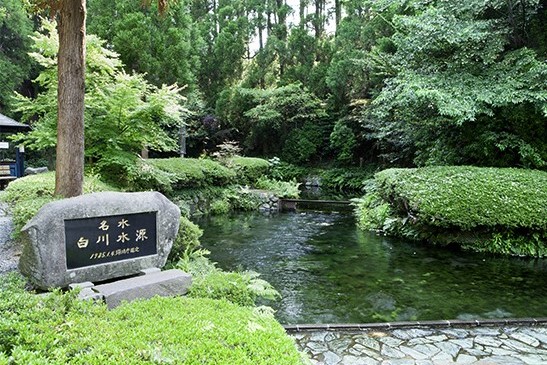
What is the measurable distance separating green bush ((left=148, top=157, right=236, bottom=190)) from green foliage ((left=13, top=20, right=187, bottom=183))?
2174mm

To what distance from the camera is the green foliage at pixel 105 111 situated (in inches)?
293

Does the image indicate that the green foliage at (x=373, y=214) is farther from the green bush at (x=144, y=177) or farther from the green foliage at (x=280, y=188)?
the green bush at (x=144, y=177)

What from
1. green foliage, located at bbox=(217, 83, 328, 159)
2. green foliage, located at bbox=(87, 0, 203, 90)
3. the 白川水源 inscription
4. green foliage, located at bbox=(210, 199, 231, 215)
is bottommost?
green foliage, located at bbox=(210, 199, 231, 215)

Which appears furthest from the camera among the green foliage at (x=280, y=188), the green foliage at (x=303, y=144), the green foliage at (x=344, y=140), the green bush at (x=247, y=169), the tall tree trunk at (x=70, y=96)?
the green foliage at (x=303, y=144)

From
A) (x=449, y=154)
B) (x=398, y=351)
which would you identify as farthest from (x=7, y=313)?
(x=449, y=154)

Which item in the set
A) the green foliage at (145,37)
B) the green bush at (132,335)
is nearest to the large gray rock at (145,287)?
the green bush at (132,335)

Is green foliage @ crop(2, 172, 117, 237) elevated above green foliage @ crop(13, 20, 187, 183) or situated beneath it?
situated beneath

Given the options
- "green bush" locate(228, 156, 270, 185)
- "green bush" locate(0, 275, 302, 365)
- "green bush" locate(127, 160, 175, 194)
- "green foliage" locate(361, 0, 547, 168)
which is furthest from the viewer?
"green bush" locate(228, 156, 270, 185)

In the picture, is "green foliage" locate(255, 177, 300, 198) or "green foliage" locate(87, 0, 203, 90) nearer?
"green foliage" locate(87, 0, 203, 90)

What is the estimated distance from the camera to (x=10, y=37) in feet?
56.9

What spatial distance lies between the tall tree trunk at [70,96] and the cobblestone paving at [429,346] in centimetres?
373

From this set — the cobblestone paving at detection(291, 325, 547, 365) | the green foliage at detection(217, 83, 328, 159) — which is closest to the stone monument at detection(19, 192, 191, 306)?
the cobblestone paving at detection(291, 325, 547, 365)

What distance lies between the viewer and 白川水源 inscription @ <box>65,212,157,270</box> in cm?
374

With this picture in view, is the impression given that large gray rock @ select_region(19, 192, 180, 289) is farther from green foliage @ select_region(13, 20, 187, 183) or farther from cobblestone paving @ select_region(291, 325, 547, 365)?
green foliage @ select_region(13, 20, 187, 183)
